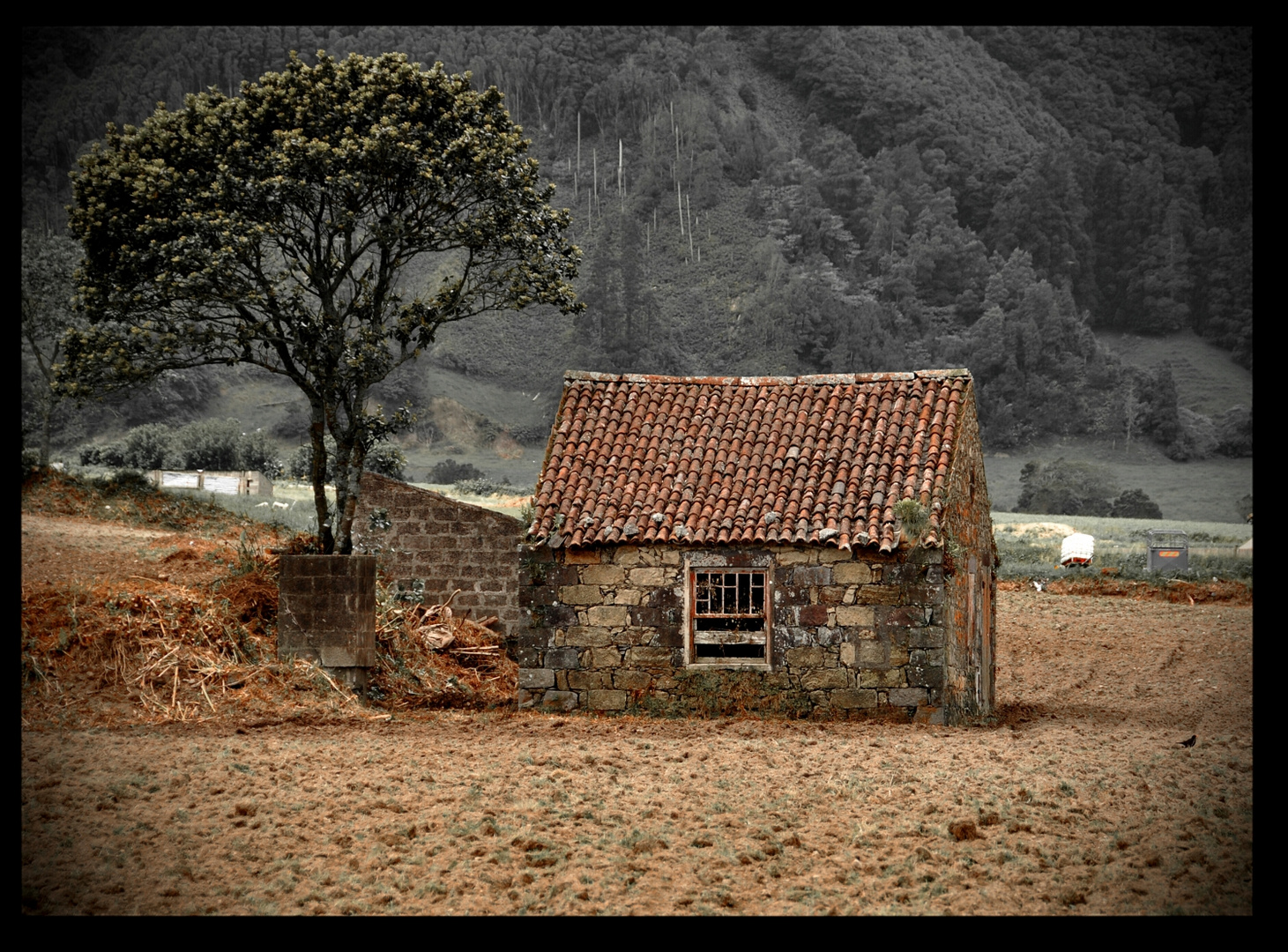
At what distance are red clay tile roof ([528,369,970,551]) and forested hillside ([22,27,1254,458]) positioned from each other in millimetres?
74931

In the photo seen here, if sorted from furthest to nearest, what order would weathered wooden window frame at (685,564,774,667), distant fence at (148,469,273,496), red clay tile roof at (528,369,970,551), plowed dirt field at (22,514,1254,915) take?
distant fence at (148,469,273,496)
red clay tile roof at (528,369,970,551)
weathered wooden window frame at (685,564,774,667)
plowed dirt field at (22,514,1254,915)

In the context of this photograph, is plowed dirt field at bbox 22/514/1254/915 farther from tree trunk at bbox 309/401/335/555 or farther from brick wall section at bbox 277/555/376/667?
tree trunk at bbox 309/401/335/555

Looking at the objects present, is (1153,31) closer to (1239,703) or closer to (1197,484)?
(1197,484)

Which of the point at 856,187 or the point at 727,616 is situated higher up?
the point at 856,187

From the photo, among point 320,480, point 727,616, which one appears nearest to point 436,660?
point 320,480

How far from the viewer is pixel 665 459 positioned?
1667 centimetres

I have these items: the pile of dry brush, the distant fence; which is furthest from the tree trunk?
the distant fence

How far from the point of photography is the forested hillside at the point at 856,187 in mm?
98938

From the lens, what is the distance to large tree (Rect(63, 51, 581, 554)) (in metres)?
15.9

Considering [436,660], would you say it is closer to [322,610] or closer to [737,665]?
[322,610]

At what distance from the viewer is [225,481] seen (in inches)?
2002

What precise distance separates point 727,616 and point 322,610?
18.4 ft
